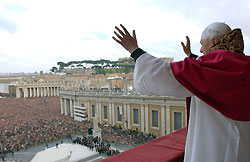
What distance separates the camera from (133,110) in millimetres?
16375

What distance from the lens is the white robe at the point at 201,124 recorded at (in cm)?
96

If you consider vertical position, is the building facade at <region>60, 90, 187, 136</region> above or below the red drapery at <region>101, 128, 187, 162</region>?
below

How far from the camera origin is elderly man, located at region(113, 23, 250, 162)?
36.5 inches

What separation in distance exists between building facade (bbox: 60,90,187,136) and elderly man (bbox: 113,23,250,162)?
40.8 feet

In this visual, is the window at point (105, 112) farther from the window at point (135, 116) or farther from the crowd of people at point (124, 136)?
the window at point (135, 116)

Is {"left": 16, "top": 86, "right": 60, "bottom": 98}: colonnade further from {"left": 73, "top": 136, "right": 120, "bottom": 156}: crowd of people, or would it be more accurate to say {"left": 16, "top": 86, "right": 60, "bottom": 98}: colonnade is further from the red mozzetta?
the red mozzetta

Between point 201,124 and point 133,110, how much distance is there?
15.5 metres

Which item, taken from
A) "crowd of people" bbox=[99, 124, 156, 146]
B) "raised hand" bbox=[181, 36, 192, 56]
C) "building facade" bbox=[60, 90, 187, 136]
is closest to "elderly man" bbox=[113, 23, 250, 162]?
"raised hand" bbox=[181, 36, 192, 56]

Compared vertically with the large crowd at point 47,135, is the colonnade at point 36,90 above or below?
above

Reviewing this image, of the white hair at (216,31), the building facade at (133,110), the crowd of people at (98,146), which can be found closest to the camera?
the white hair at (216,31)

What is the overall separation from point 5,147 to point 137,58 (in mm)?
13793

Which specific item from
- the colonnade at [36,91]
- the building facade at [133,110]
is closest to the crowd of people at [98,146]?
the building facade at [133,110]

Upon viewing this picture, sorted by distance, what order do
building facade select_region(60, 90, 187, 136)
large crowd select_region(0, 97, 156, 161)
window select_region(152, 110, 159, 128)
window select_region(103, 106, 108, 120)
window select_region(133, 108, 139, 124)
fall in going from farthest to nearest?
1. window select_region(103, 106, 108, 120)
2. window select_region(133, 108, 139, 124)
3. window select_region(152, 110, 159, 128)
4. building facade select_region(60, 90, 187, 136)
5. large crowd select_region(0, 97, 156, 161)

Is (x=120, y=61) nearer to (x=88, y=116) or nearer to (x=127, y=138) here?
(x=88, y=116)
